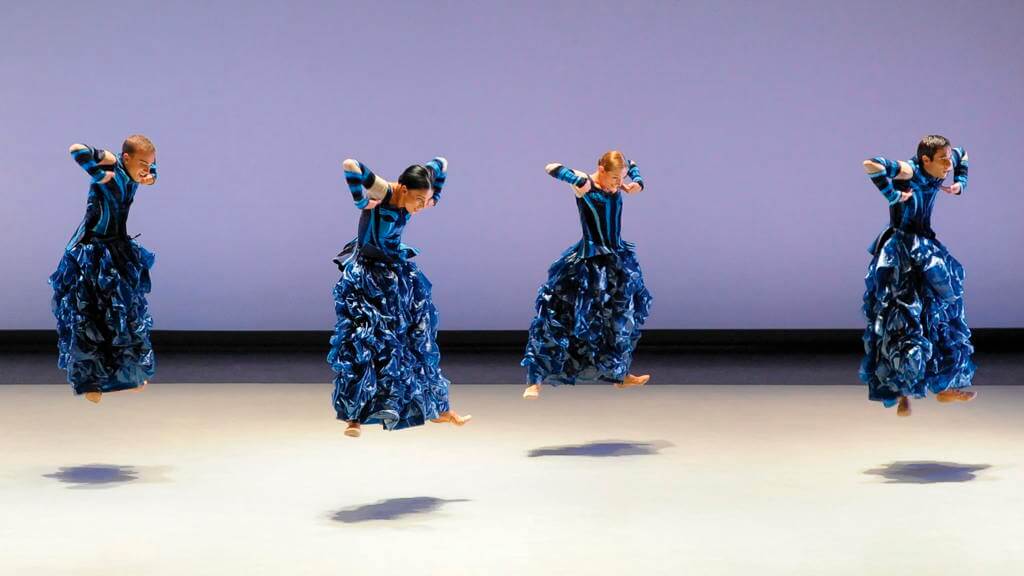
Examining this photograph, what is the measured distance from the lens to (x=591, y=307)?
19.9ft

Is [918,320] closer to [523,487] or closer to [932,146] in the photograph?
[932,146]

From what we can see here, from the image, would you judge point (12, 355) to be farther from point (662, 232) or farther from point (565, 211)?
point (662, 232)

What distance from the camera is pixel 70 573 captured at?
13.0 feet

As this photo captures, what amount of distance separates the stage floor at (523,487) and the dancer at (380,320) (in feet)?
1.09

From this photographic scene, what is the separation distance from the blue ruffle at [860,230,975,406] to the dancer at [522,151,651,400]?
1103 millimetres

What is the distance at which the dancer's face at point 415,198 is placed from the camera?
4.93 meters

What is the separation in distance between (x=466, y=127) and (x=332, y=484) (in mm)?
3668

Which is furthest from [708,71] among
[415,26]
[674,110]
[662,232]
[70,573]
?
[70,573]

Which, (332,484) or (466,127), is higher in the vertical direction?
(466,127)

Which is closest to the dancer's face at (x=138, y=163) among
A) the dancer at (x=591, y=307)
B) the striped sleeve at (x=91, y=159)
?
the striped sleeve at (x=91, y=159)

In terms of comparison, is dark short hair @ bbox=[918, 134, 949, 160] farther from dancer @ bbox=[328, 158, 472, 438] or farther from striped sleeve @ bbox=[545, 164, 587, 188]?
dancer @ bbox=[328, 158, 472, 438]

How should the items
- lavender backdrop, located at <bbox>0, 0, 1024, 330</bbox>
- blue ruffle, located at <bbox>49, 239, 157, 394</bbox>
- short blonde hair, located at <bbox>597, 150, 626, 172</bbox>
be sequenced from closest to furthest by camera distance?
blue ruffle, located at <bbox>49, 239, 157, 394</bbox>
short blonde hair, located at <bbox>597, 150, 626, 172</bbox>
lavender backdrop, located at <bbox>0, 0, 1024, 330</bbox>

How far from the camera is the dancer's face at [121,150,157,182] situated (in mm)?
5723

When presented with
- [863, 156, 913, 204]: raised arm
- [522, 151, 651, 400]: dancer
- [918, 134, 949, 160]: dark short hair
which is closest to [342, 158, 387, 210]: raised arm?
[522, 151, 651, 400]: dancer
